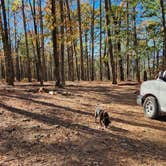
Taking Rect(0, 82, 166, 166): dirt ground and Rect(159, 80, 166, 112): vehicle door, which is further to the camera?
Rect(159, 80, 166, 112): vehicle door

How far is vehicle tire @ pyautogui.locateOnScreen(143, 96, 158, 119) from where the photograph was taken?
30.4 feet

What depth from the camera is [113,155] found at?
19.2 ft

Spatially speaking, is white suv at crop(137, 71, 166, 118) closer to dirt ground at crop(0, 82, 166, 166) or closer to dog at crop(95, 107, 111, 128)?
dirt ground at crop(0, 82, 166, 166)

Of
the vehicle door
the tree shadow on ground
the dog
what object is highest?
the vehicle door

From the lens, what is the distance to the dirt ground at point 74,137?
5.59 m

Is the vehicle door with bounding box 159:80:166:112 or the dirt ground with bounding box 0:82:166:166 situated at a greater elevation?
the vehicle door with bounding box 159:80:166:112

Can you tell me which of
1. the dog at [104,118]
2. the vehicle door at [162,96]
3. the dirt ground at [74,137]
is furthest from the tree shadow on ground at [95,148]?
the vehicle door at [162,96]

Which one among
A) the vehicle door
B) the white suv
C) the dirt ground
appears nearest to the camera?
the dirt ground

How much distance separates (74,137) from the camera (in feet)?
22.3

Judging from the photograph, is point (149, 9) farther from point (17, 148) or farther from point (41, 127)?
point (17, 148)

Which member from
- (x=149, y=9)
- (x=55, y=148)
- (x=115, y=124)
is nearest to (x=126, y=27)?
(x=149, y=9)

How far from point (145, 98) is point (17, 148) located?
5.56m

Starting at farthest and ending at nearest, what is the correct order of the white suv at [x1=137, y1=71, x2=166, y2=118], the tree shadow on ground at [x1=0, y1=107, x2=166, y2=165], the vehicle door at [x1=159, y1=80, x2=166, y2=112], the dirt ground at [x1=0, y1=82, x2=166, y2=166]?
1. the white suv at [x1=137, y1=71, x2=166, y2=118]
2. the vehicle door at [x1=159, y1=80, x2=166, y2=112]
3. the tree shadow on ground at [x1=0, y1=107, x2=166, y2=165]
4. the dirt ground at [x1=0, y1=82, x2=166, y2=166]

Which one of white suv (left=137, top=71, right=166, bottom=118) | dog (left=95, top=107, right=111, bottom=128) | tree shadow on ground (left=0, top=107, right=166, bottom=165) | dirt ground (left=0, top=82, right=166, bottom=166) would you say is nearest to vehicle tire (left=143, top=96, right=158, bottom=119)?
white suv (left=137, top=71, right=166, bottom=118)
